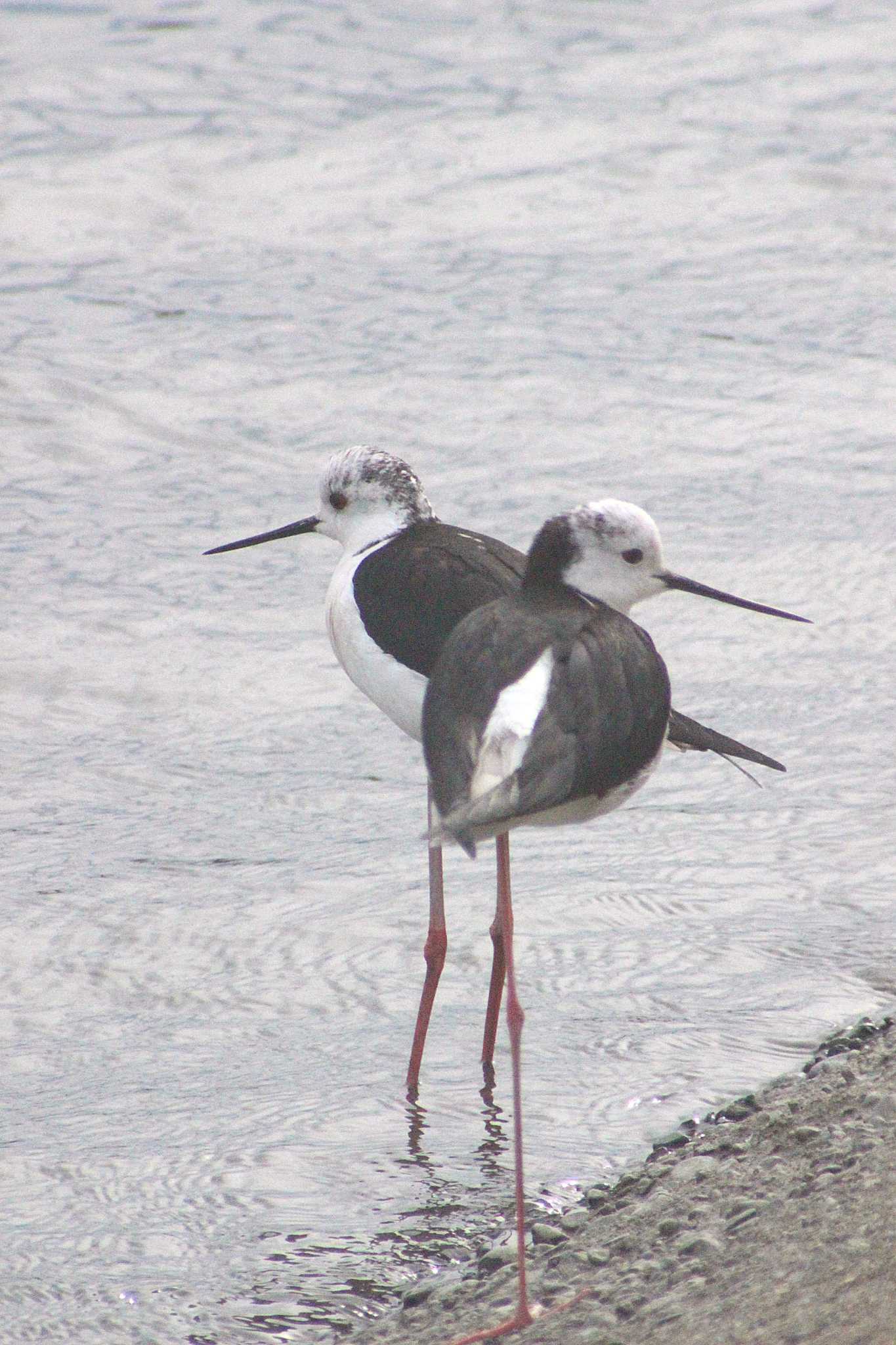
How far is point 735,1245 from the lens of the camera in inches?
155

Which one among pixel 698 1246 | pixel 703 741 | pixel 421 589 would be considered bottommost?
pixel 698 1246

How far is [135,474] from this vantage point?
29.8ft

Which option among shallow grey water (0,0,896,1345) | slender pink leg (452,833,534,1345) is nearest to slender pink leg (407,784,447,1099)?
shallow grey water (0,0,896,1345)

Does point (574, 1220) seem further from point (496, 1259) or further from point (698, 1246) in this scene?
point (698, 1246)

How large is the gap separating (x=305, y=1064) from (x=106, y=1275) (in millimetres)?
954

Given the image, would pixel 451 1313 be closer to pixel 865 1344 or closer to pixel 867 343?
pixel 865 1344

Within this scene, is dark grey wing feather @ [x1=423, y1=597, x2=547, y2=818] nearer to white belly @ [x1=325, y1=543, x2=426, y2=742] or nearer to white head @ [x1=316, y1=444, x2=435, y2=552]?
white belly @ [x1=325, y1=543, x2=426, y2=742]

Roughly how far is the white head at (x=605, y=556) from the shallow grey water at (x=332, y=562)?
1.17 metres

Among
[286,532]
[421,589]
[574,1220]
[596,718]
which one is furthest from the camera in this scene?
[286,532]

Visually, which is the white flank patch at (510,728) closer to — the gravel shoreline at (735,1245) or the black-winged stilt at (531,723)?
the black-winged stilt at (531,723)

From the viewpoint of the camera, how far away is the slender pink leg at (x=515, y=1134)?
3848 mm

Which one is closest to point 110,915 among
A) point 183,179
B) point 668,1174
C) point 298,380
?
point 668,1174

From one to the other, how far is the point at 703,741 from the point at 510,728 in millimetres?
1168

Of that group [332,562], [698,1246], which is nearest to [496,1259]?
[698,1246]
